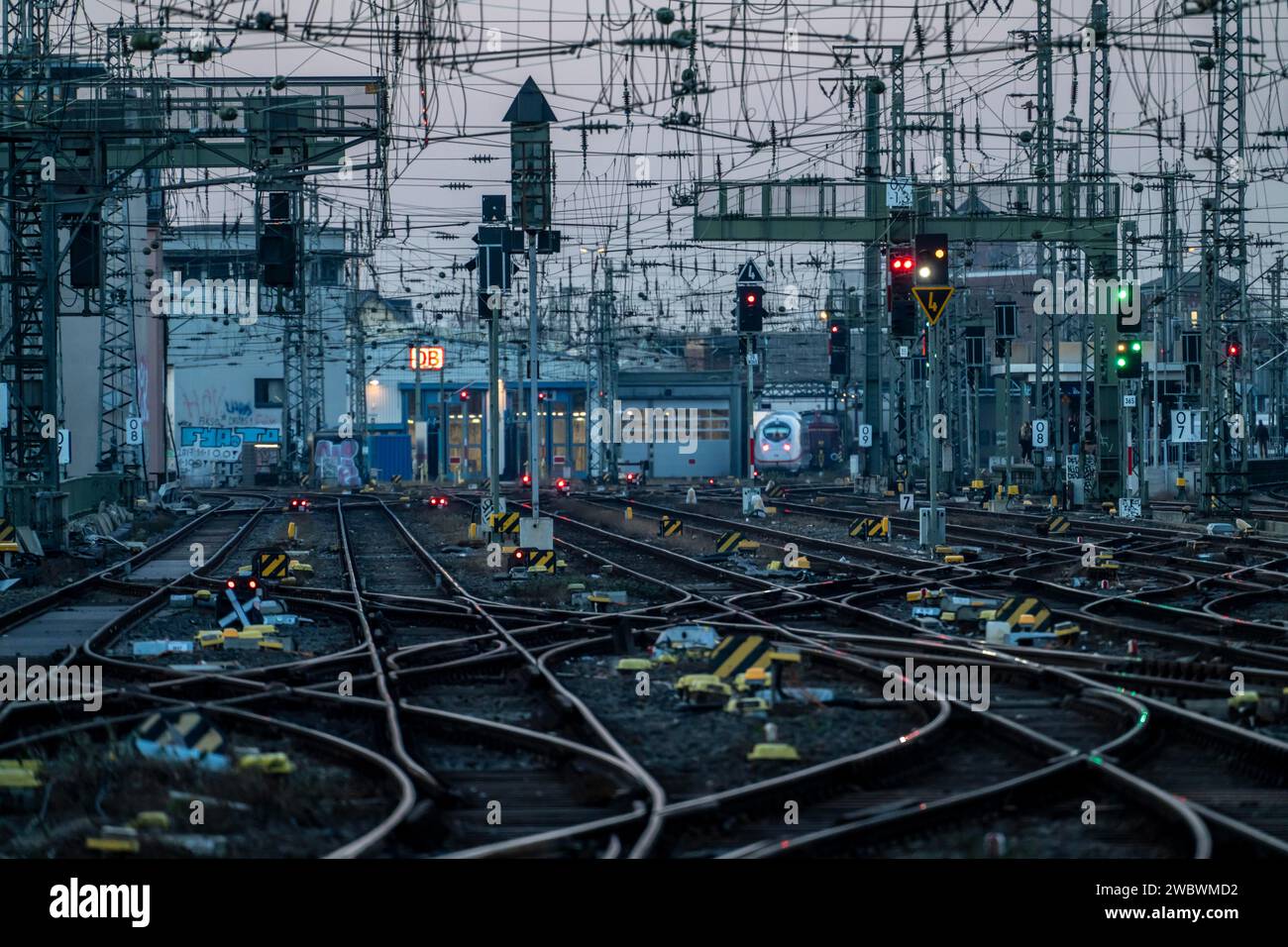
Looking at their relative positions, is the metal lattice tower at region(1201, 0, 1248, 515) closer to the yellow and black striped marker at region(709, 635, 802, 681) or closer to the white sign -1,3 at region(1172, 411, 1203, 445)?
the white sign -1,3 at region(1172, 411, 1203, 445)

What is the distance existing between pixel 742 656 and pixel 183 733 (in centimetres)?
475

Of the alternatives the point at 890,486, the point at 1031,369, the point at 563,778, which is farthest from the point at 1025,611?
the point at 1031,369

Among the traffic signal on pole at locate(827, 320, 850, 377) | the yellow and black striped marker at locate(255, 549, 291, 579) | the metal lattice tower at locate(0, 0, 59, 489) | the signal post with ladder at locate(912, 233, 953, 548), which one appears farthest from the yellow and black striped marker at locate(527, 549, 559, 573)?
the traffic signal on pole at locate(827, 320, 850, 377)

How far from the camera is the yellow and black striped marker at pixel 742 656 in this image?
13617 millimetres

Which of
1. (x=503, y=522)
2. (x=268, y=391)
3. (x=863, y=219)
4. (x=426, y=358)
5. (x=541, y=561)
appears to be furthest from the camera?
(x=268, y=391)

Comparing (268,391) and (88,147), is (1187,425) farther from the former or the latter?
(268,391)

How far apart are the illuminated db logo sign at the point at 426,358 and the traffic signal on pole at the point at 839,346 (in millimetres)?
18046

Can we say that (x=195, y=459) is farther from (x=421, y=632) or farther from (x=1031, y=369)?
(x=421, y=632)

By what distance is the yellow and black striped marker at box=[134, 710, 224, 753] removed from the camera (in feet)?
35.3

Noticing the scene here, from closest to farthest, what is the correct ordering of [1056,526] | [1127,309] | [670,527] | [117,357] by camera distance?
[670,527], [1056,526], [1127,309], [117,357]

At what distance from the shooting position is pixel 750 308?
142ft

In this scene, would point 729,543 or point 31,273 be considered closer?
point 729,543

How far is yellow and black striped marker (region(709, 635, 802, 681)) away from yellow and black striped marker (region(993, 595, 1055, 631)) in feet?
15.3

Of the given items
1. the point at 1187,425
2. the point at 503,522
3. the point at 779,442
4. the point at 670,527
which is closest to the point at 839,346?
the point at 1187,425
